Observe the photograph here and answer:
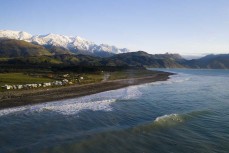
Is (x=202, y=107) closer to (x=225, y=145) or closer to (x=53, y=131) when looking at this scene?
(x=225, y=145)

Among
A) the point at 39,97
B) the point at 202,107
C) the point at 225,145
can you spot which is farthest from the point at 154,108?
the point at 39,97

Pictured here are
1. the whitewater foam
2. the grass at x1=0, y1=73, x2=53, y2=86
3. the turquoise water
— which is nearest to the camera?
the turquoise water

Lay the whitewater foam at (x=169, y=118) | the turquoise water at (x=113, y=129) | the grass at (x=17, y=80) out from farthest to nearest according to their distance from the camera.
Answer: the grass at (x=17, y=80) < the whitewater foam at (x=169, y=118) < the turquoise water at (x=113, y=129)

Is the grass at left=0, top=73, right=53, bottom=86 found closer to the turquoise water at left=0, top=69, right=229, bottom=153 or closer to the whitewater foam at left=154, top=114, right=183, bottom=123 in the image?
the turquoise water at left=0, top=69, right=229, bottom=153

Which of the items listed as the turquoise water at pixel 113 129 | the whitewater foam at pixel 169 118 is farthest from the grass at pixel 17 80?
the whitewater foam at pixel 169 118

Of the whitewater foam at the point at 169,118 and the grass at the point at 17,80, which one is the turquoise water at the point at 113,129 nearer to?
the whitewater foam at the point at 169,118

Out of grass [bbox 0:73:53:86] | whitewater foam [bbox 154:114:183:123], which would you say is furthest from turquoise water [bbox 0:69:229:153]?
grass [bbox 0:73:53:86]

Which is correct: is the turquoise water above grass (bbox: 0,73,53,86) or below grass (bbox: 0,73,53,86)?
below

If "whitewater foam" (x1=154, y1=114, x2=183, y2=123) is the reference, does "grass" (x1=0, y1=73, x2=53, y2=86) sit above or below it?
above

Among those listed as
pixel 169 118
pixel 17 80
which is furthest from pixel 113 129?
pixel 17 80

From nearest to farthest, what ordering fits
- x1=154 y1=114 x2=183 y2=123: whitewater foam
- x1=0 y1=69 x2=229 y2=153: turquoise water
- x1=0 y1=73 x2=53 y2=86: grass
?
x1=0 y1=69 x2=229 y2=153: turquoise water
x1=154 y1=114 x2=183 y2=123: whitewater foam
x1=0 y1=73 x2=53 y2=86: grass

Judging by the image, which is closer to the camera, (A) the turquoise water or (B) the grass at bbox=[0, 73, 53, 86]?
(A) the turquoise water
